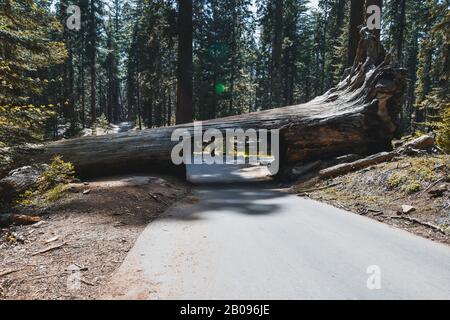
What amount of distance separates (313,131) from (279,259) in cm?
760

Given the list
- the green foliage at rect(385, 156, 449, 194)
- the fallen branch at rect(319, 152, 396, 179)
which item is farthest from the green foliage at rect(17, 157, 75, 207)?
the green foliage at rect(385, 156, 449, 194)

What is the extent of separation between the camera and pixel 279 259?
428cm

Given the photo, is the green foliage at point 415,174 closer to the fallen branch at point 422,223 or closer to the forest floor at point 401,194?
the forest floor at point 401,194

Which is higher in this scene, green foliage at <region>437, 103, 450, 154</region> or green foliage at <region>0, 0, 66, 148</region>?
green foliage at <region>0, 0, 66, 148</region>

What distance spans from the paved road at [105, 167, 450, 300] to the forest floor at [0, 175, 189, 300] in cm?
29

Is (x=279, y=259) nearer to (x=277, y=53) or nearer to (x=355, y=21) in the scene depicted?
(x=355, y=21)

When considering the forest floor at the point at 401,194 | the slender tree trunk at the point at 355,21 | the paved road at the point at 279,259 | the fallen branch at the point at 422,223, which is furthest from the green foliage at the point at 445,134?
the slender tree trunk at the point at 355,21

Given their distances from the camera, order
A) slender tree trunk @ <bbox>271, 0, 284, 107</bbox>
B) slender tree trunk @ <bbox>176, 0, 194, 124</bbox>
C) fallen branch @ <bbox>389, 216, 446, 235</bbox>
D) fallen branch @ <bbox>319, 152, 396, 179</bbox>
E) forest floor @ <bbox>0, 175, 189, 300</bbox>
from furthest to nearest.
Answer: slender tree trunk @ <bbox>271, 0, 284, 107</bbox> < slender tree trunk @ <bbox>176, 0, 194, 124</bbox> < fallen branch @ <bbox>319, 152, 396, 179</bbox> < fallen branch @ <bbox>389, 216, 446, 235</bbox> < forest floor @ <bbox>0, 175, 189, 300</bbox>

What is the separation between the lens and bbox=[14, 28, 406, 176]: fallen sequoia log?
1005cm

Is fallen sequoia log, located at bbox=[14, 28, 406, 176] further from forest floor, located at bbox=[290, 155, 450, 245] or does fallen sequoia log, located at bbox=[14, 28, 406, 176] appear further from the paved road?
the paved road

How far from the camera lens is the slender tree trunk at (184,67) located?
16453mm

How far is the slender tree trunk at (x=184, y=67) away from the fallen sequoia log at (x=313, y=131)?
5072 mm

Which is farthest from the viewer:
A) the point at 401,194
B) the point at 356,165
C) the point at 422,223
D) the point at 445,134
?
the point at 356,165

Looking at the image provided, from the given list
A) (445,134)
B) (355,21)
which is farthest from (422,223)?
(355,21)
